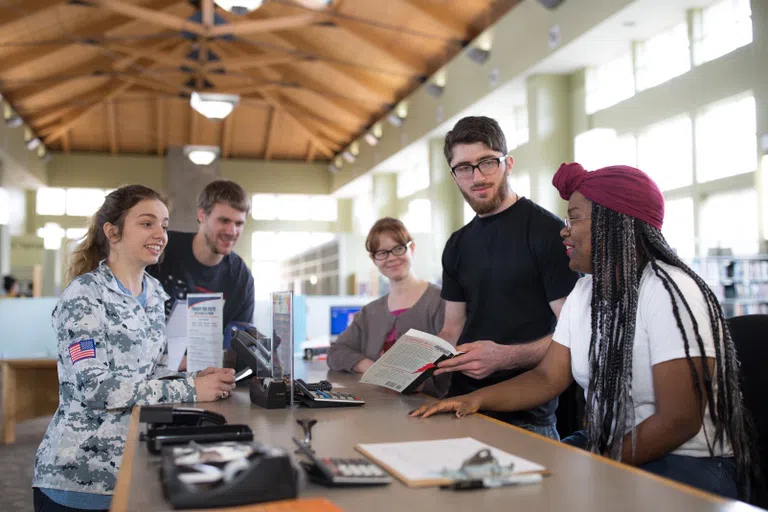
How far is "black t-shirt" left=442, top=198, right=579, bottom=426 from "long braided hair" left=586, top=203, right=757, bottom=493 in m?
0.51

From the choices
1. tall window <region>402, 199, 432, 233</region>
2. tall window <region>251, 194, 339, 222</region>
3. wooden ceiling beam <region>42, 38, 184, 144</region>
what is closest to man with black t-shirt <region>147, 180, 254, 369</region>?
tall window <region>402, 199, 432, 233</region>

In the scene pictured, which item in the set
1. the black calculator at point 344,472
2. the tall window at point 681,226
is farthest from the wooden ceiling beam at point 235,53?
the black calculator at point 344,472

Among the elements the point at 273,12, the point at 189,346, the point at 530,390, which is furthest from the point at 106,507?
the point at 273,12

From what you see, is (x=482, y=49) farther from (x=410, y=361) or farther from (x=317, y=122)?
(x=410, y=361)

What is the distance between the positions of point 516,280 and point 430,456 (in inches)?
43.7

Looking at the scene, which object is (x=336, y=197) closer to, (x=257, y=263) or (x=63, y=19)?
(x=257, y=263)

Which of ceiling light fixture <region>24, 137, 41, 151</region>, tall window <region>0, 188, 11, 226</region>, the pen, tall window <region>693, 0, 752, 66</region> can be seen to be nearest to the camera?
the pen

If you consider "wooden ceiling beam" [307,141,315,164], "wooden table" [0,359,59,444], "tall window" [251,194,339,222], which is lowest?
"wooden table" [0,359,59,444]

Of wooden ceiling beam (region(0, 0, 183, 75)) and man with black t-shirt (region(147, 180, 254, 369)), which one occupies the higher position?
wooden ceiling beam (region(0, 0, 183, 75))

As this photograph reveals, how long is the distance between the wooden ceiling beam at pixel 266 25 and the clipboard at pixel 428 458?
10975 mm

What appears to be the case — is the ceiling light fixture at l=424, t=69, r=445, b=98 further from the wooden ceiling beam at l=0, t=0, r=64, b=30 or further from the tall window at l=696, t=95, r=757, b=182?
the wooden ceiling beam at l=0, t=0, r=64, b=30

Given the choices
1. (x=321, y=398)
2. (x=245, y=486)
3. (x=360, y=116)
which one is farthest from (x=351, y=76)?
(x=245, y=486)

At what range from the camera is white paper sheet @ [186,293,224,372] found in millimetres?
2463

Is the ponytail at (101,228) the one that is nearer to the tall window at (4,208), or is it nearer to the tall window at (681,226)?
the tall window at (681,226)
